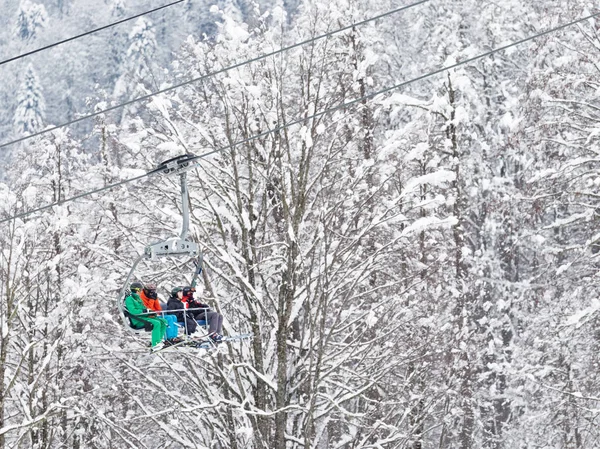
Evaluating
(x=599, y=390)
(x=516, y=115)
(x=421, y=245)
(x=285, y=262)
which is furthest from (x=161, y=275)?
(x=516, y=115)

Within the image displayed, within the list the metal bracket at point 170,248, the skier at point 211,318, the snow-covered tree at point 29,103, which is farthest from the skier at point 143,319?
the snow-covered tree at point 29,103

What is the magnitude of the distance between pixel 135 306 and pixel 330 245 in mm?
6392

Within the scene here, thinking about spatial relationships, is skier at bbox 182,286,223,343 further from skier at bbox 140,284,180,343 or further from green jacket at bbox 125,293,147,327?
green jacket at bbox 125,293,147,327

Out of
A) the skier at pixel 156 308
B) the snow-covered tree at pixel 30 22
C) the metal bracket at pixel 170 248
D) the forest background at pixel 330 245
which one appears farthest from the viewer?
the snow-covered tree at pixel 30 22

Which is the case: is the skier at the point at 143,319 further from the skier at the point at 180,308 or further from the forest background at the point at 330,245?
the forest background at the point at 330,245

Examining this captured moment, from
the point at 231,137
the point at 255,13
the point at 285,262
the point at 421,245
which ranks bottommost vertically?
the point at 421,245

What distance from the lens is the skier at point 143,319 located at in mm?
10781

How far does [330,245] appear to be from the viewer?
1675 centimetres

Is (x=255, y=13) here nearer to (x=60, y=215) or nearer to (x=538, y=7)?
(x=60, y=215)

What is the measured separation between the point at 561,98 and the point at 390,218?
7.70 meters

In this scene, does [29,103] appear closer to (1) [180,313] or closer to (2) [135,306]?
(1) [180,313]

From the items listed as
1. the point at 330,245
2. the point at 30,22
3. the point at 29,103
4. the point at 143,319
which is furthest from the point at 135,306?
the point at 30,22

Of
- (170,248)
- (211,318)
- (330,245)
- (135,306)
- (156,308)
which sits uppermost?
(170,248)

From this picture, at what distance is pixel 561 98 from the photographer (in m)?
22.5
